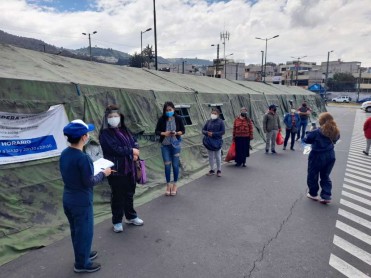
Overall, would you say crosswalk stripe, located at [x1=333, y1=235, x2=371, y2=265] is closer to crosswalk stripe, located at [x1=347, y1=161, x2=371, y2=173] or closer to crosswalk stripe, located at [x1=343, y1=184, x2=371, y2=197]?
crosswalk stripe, located at [x1=343, y1=184, x2=371, y2=197]

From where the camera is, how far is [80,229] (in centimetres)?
329

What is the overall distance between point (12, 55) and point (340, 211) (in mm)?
7523

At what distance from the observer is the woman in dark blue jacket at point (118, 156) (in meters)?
4.29

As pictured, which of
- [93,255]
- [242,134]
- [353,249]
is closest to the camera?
[93,255]

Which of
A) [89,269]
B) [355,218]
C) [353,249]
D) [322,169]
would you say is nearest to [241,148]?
[322,169]

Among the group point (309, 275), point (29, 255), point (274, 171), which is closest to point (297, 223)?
point (309, 275)

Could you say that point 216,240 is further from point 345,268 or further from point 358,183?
point 358,183

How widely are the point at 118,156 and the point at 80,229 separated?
1.31 meters

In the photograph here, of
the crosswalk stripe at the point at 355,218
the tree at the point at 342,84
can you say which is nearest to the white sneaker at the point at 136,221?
the crosswalk stripe at the point at 355,218

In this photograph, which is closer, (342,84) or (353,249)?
(353,249)

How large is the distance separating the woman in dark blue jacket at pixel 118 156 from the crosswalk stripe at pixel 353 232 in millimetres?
3432

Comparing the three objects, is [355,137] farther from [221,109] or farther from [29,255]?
[29,255]

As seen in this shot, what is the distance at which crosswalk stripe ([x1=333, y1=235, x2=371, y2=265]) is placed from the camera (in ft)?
12.8

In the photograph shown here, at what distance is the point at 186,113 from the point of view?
31.7 feet
